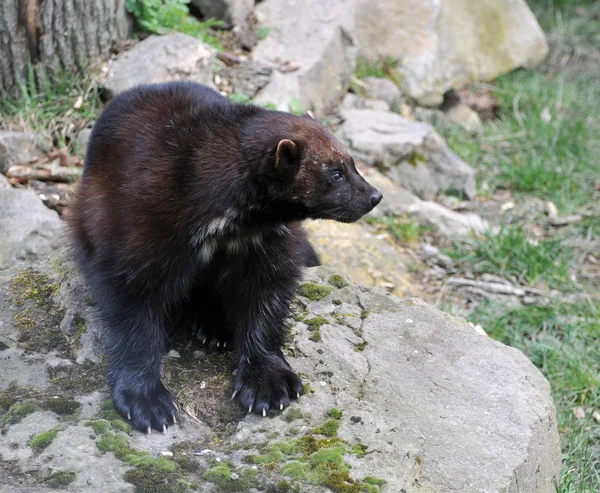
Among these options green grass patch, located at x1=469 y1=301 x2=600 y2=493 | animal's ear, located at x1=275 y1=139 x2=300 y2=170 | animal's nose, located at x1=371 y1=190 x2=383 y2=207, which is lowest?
green grass patch, located at x1=469 y1=301 x2=600 y2=493

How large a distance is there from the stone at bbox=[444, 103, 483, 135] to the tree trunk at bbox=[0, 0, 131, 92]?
444 cm

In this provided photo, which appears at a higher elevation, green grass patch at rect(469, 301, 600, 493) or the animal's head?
the animal's head

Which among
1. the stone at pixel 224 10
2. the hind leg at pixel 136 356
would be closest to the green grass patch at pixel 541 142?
the stone at pixel 224 10

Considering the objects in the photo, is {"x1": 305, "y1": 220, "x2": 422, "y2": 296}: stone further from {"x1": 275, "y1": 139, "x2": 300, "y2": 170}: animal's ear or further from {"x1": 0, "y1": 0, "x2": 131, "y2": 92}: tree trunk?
{"x1": 275, "y1": 139, "x2": 300, "y2": 170}: animal's ear

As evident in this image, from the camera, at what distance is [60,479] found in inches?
101

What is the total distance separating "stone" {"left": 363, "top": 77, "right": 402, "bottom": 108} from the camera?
8.42 metres

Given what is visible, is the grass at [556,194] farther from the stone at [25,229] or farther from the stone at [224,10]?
the stone at [25,229]

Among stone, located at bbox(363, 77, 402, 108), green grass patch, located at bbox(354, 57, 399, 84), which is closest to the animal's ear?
stone, located at bbox(363, 77, 402, 108)

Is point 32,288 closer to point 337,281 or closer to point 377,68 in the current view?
point 337,281

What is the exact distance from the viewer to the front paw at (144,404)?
9.84 ft

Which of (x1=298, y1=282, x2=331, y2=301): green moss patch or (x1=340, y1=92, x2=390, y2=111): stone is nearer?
(x1=298, y1=282, x2=331, y2=301): green moss patch

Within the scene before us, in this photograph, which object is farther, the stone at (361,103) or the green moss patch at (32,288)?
the stone at (361,103)

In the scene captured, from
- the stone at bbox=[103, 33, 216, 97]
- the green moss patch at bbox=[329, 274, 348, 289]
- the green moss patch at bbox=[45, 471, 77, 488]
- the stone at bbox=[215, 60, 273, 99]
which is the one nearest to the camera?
the green moss patch at bbox=[45, 471, 77, 488]

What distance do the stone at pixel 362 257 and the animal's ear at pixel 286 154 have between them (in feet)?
8.37
